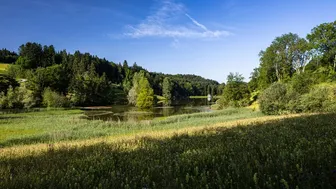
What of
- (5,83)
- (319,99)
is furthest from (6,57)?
(319,99)

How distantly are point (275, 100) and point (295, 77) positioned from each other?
1385 centimetres

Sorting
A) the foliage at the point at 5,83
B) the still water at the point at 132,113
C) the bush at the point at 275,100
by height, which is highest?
the foliage at the point at 5,83

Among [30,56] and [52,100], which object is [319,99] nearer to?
[52,100]

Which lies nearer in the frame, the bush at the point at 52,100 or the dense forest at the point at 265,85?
the dense forest at the point at 265,85

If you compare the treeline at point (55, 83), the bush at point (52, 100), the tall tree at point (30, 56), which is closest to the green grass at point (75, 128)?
the bush at point (52, 100)

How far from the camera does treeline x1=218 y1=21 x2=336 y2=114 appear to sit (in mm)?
30562

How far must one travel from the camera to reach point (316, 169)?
3.58 meters

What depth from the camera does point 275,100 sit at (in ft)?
121

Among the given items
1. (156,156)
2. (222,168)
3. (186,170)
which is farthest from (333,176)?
(156,156)

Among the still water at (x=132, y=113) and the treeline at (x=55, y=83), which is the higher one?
the treeline at (x=55, y=83)

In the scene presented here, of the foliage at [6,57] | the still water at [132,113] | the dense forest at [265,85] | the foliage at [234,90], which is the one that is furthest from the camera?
the foliage at [6,57]

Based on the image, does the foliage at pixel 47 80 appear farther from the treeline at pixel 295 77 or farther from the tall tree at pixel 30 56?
the treeline at pixel 295 77

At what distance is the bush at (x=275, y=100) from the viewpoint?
3541 centimetres

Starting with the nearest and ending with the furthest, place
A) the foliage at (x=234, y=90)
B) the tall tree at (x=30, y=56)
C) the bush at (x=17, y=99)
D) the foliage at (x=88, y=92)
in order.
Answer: the bush at (x=17, y=99) < the foliage at (x=234, y=90) < the foliage at (x=88, y=92) < the tall tree at (x=30, y=56)
